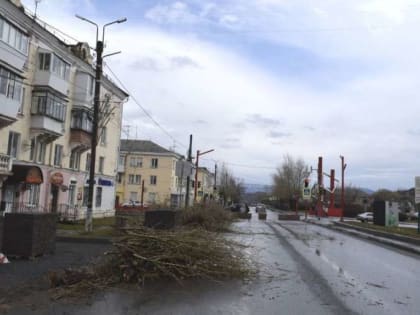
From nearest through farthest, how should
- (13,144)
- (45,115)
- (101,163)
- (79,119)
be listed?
(13,144) < (45,115) < (79,119) < (101,163)

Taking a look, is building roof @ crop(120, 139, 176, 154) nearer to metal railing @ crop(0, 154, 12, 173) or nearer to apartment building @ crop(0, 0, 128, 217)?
apartment building @ crop(0, 0, 128, 217)

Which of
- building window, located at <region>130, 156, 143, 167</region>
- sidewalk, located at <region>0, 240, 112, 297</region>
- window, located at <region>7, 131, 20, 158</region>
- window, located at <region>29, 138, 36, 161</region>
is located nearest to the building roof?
building window, located at <region>130, 156, 143, 167</region>

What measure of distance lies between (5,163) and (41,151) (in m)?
6.44

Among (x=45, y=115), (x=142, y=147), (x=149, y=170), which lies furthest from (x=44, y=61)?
(x=142, y=147)

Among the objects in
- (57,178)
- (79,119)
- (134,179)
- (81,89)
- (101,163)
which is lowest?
(57,178)

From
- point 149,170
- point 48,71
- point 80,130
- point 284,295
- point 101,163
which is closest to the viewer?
point 284,295

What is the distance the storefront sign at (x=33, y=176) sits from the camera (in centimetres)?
2919

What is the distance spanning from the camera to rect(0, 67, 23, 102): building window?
27.3 meters

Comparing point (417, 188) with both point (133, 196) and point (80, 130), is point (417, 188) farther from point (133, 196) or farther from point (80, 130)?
point (133, 196)

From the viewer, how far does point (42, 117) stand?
32.4 metres

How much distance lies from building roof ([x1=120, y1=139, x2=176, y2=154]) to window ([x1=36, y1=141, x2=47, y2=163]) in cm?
5171

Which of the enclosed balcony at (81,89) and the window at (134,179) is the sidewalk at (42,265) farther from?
the window at (134,179)

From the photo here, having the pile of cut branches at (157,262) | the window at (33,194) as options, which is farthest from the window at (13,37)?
the pile of cut branches at (157,262)

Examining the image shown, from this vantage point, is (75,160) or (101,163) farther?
(101,163)
